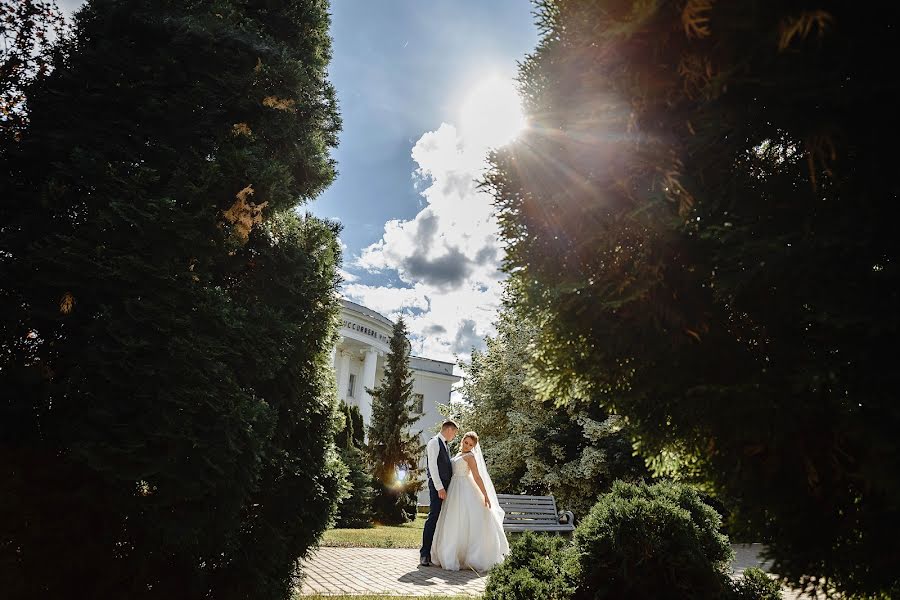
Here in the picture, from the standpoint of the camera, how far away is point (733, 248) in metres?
2.65

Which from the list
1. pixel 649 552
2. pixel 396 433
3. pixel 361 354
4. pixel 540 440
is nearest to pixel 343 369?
pixel 361 354

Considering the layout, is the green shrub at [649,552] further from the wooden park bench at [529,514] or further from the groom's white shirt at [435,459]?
the wooden park bench at [529,514]

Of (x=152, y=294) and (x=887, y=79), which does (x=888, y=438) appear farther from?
(x=152, y=294)

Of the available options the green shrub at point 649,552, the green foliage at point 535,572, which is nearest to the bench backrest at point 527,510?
the green foliage at point 535,572

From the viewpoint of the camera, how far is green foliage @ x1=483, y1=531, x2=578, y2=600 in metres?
4.52

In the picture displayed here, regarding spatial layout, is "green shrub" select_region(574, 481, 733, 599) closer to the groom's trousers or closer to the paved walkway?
the paved walkway

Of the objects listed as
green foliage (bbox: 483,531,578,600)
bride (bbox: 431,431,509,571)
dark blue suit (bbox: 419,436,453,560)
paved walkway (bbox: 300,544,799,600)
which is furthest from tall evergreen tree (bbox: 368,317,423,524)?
green foliage (bbox: 483,531,578,600)

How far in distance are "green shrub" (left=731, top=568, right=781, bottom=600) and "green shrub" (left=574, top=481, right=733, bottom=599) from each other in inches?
4.7

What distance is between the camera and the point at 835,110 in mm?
2457

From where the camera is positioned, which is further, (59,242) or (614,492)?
(614,492)

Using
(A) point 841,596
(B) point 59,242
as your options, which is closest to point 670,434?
(A) point 841,596

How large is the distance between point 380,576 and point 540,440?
816 cm

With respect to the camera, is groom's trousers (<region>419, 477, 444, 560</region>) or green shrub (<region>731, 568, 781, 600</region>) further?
groom's trousers (<region>419, 477, 444, 560</region>)

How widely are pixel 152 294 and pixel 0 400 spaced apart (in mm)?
1554
